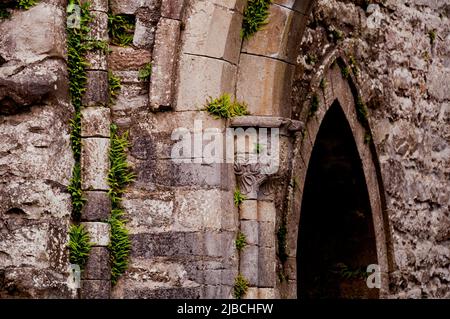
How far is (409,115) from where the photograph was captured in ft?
29.8

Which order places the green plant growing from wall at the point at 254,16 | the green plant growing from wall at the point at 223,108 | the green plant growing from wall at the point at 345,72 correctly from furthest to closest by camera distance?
the green plant growing from wall at the point at 345,72 < the green plant growing from wall at the point at 254,16 < the green plant growing from wall at the point at 223,108

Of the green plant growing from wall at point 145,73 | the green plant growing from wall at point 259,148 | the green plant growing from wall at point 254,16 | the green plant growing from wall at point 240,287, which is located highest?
the green plant growing from wall at point 254,16

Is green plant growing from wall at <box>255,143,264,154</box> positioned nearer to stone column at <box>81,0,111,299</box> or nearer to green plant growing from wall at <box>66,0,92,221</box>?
stone column at <box>81,0,111,299</box>

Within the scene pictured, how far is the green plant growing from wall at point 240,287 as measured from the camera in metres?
5.88

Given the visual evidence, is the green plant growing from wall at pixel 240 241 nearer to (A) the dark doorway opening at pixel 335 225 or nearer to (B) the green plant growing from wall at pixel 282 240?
(B) the green plant growing from wall at pixel 282 240

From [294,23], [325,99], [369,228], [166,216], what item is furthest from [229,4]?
[369,228]

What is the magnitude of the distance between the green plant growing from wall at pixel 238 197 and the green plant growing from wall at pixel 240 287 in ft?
1.12

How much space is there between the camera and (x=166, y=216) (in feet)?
19.0

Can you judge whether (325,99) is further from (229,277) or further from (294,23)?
(229,277)

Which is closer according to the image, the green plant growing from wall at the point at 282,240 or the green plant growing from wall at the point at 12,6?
the green plant growing from wall at the point at 12,6

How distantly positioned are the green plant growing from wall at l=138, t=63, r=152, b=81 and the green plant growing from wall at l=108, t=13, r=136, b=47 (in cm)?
15

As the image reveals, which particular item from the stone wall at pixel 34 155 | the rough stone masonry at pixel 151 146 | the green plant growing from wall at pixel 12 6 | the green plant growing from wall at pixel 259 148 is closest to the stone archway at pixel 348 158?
the rough stone masonry at pixel 151 146

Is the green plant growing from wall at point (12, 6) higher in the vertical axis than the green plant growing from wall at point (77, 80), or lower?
higher

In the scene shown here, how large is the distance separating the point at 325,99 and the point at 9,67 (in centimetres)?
265
